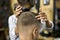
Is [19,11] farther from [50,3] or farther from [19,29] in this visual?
[50,3]

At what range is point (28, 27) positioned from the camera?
169 cm

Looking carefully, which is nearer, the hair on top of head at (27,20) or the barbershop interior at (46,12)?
the hair on top of head at (27,20)

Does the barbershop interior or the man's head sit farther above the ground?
the man's head

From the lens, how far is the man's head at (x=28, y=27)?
1675 mm

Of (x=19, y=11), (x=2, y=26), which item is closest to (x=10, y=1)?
(x=2, y=26)

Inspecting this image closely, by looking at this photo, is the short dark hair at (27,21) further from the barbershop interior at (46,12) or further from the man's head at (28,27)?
the barbershop interior at (46,12)

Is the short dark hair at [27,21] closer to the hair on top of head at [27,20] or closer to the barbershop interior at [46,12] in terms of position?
the hair on top of head at [27,20]

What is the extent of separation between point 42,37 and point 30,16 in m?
2.58

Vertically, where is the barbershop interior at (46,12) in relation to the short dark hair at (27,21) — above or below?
below

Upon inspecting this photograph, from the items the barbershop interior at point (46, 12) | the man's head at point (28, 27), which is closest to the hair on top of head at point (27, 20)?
the man's head at point (28, 27)

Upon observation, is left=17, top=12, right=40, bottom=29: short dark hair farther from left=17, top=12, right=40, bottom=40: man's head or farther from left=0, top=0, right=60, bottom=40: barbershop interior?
left=0, top=0, right=60, bottom=40: barbershop interior

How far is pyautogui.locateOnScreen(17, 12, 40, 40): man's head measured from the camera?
167 cm


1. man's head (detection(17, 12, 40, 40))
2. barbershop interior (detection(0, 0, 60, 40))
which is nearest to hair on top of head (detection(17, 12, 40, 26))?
man's head (detection(17, 12, 40, 40))

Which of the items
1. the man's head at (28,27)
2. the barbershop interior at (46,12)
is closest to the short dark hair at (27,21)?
the man's head at (28,27)
